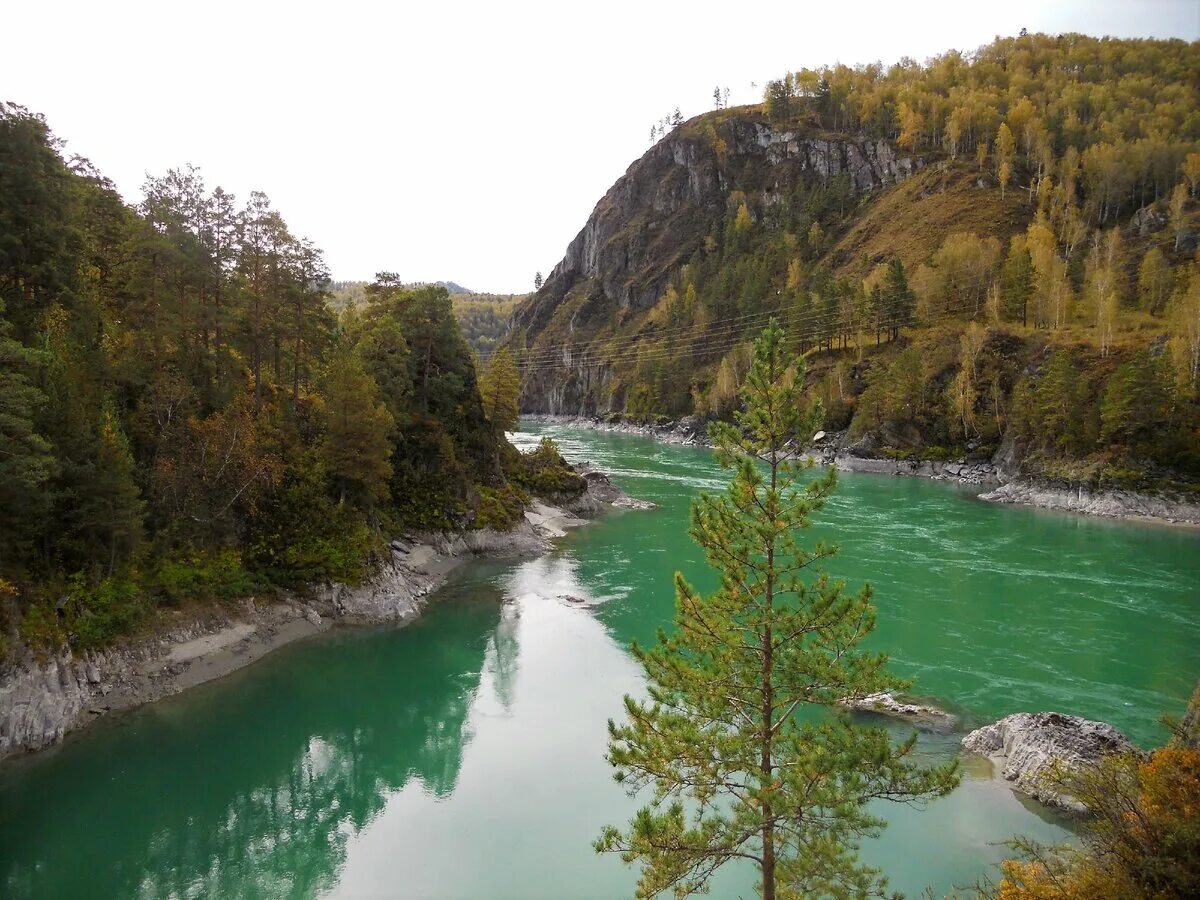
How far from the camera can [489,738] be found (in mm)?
23281

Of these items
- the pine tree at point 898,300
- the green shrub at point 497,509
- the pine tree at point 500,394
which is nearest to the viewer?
the green shrub at point 497,509

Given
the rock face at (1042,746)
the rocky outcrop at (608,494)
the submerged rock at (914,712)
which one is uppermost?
the rocky outcrop at (608,494)

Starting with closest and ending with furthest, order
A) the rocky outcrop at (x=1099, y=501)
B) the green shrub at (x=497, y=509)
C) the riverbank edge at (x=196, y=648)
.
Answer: the riverbank edge at (x=196, y=648), the green shrub at (x=497, y=509), the rocky outcrop at (x=1099, y=501)

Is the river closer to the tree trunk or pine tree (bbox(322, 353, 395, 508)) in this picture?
the tree trunk

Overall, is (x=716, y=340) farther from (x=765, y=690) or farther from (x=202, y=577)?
(x=765, y=690)

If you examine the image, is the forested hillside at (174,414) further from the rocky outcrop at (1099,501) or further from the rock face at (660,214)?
the rock face at (660,214)

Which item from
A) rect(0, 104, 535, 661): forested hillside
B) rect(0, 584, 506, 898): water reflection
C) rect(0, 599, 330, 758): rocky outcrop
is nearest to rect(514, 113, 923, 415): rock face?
rect(0, 104, 535, 661): forested hillside

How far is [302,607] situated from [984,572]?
3704cm

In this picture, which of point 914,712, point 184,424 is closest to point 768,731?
point 914,712

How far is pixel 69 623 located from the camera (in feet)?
69.7

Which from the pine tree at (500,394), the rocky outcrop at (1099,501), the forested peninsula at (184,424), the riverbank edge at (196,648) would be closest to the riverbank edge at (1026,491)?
the rocky outcrop at (1099,501)

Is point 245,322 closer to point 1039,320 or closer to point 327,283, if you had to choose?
point 327,283

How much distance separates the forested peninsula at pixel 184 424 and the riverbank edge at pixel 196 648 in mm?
190

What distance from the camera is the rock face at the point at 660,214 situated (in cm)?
16638
